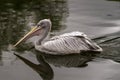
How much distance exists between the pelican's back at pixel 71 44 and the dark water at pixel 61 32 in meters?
0.12

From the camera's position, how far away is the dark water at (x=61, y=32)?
857 cm

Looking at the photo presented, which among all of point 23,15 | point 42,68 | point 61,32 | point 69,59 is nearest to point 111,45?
point 69,59

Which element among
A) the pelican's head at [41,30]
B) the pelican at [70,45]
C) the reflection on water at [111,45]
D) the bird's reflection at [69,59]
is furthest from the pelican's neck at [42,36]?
the reflection on water at [111,45]

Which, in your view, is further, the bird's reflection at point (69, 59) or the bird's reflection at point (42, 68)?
the bird's reflection at point (69, 59)

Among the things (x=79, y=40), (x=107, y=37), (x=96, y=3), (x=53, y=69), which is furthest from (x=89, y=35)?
(x=96, y=3)

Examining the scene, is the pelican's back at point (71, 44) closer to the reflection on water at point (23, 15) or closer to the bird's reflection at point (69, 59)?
the bird's reflection at point (69, 59)

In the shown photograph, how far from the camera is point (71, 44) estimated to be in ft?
30.8

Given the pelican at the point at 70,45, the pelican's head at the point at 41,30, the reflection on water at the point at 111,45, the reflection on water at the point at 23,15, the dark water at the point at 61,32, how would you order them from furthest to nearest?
the reflection on water at the point at 23,15
the pelican's head at the point at 41,30
the pelican at the point at 70,45
the reflection on water at the point at 111,45
the dark water at the point at 61,32

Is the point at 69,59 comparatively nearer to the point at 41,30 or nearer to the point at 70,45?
the point at 70,45

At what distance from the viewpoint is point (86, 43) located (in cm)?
934

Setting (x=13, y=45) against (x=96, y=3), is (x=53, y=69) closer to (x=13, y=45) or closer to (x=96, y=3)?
(x=13, y=45)

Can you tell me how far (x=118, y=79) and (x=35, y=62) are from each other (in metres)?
1.78

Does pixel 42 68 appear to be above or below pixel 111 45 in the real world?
below

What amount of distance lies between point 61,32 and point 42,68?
178cm
